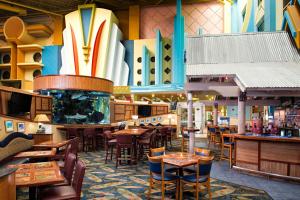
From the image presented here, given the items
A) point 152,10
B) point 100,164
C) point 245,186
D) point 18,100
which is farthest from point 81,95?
point 152,10

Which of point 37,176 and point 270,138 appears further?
point 270,138

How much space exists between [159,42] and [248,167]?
11818 mm

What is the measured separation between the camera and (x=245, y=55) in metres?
7.58

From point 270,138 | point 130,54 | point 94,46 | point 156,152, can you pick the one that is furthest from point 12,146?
point 130,54

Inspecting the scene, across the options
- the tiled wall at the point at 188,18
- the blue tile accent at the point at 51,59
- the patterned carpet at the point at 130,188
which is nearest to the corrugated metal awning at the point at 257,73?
the patterned carpet at the point at 130,188

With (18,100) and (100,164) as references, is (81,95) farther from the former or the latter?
(100,164)

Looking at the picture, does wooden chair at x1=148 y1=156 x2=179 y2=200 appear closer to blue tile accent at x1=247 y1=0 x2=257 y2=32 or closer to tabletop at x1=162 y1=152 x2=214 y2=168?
tabletop at x1=162 y1=152 x2=214 y2=168

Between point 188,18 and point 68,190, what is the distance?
55.9 feet

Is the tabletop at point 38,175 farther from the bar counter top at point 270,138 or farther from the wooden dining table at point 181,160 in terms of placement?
the bar counter top at point 270,138

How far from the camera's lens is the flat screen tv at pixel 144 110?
15728 mm

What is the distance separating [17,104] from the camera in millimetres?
7043

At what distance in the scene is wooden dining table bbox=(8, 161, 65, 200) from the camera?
278 cm

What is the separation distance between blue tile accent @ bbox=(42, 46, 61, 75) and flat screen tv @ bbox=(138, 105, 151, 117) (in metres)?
7.51

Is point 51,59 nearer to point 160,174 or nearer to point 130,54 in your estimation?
point 130,54
